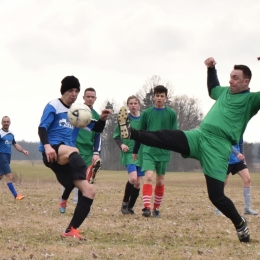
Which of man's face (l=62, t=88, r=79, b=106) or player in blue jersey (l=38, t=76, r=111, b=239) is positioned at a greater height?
man's face (l=62, t=88, r=79, b=106)

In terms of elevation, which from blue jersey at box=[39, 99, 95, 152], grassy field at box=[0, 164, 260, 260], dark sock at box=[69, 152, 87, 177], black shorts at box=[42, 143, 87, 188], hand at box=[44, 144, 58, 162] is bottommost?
grassy field at box=[0, 164, 260, 260]

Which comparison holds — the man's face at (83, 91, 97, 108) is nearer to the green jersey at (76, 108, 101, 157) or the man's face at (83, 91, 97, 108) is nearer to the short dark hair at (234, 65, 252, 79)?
the green jersey at (76, 108, 101, 157)

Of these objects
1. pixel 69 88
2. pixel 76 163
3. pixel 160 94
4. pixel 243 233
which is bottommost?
pixel 243 233

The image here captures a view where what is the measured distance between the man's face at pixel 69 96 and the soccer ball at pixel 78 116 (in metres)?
0.48

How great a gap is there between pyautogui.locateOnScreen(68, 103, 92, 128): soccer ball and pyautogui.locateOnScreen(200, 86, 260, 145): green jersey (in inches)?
64.6

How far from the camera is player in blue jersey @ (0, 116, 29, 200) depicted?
16.8 meters

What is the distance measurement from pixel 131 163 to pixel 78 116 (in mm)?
4747

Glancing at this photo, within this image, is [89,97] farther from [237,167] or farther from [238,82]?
[238,82]

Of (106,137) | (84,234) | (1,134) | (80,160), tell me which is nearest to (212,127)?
(80,160)

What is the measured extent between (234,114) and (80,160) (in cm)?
225

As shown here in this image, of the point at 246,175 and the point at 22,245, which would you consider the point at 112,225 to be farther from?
the point at 246,175

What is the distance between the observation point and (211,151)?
7.83m

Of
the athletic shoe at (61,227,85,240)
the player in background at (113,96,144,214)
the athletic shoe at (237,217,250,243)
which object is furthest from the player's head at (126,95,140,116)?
the athletic shoe at (237,217,250,243)

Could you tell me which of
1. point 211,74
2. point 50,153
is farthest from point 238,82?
point 50,153
